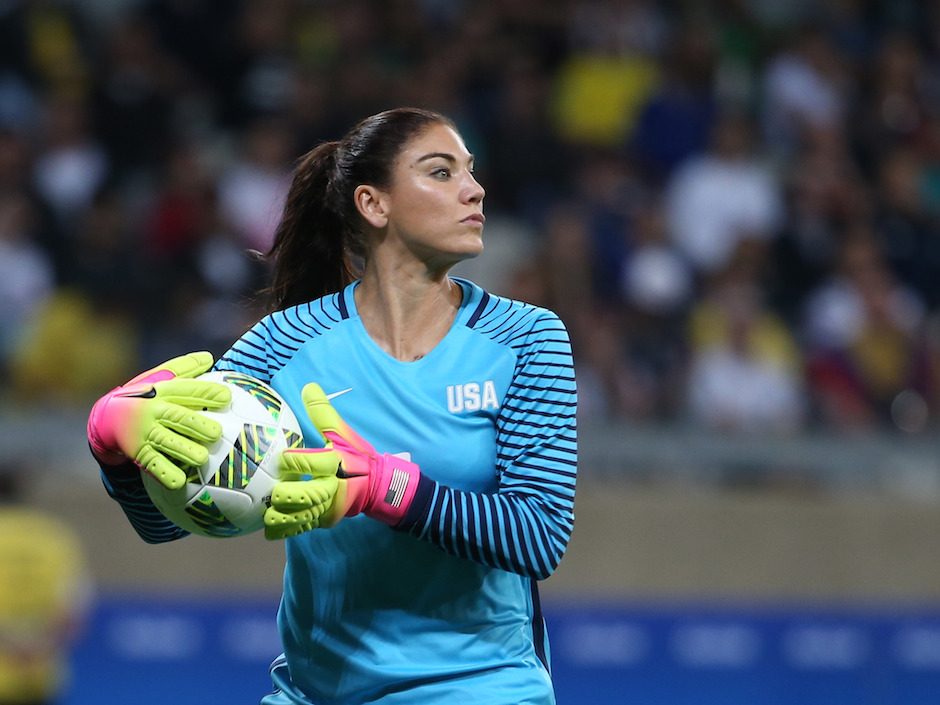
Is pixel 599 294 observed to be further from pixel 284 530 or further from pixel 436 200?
pixel 284 530

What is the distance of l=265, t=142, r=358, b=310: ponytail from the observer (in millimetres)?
3020

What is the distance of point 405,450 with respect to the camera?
8.48ft

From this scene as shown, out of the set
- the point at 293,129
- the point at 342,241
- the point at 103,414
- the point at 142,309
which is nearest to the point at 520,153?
the point at 293,129

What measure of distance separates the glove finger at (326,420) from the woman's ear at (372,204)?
495mm

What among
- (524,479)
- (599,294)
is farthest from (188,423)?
(599,294)

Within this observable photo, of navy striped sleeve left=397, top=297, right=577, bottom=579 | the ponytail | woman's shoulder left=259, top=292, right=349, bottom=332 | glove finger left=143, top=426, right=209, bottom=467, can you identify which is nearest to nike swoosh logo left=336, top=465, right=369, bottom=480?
navy striped sleeve left=397, top=297, right=577, bottom=579

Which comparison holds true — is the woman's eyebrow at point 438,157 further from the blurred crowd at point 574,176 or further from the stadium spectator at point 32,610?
the blurred crowd at point 574,176

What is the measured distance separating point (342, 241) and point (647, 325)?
3909 millimetres

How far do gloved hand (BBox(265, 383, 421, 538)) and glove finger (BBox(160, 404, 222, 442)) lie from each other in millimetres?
131

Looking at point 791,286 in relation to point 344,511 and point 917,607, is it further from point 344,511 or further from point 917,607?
point 344,511

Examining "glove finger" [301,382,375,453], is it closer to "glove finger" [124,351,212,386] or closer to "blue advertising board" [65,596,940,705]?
"glove finger" [124,351,212,386]

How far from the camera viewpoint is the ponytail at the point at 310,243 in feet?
9.91

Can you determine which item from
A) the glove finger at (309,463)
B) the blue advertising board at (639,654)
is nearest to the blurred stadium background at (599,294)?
the blue advertising board at (639,654)

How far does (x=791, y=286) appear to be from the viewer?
24.2 feet
